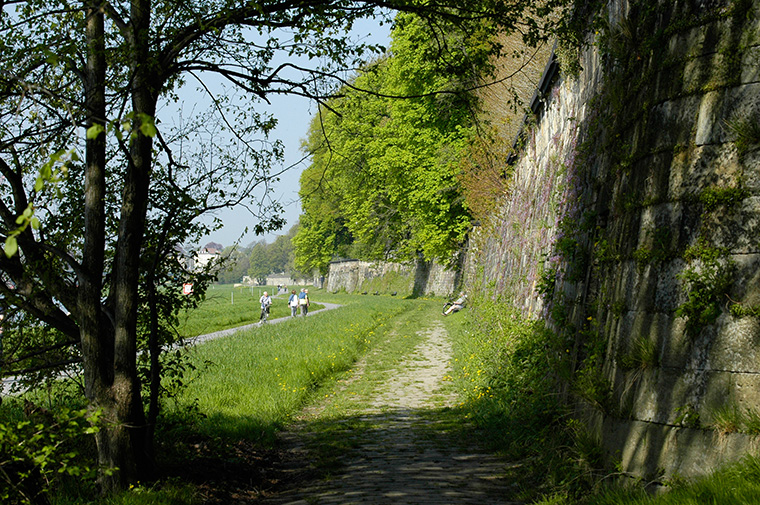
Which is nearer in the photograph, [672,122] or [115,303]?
[672,122]

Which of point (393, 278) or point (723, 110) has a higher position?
point (723, 110)

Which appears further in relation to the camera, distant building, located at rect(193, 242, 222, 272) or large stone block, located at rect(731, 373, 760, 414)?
distant building, located at rect(193, 242, 222, 272)

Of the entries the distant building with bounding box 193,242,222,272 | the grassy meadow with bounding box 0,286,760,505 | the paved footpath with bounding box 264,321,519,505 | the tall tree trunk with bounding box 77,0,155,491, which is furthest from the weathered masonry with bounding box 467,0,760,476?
the tall tree trunk with bounding box 77,0,155,491

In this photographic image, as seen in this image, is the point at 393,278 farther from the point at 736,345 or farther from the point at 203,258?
the point at 736,345

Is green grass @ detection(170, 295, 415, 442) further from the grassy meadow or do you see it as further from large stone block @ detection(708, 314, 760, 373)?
large stone block @ detection(708, 314, 760, 373)

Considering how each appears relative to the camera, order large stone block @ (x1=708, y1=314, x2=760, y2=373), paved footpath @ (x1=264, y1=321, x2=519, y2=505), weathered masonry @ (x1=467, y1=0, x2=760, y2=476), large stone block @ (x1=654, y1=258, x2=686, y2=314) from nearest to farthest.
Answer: large stone block @ (x1=708, y1=314, x2=760, y2=373) → weathered masonry @ (x1=467, y1=0, x2=760, y2=476) → large stone block @ (x1=654, y1=258, x2=686, y2=314) → paved footpath @ (x1=264, y1=321, x2=519, y2=505)

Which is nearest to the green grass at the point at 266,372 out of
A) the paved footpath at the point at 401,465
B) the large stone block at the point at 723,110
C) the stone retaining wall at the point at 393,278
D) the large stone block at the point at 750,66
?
the paved footpath at the point at 401,465

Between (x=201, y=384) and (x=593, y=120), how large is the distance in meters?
7.86

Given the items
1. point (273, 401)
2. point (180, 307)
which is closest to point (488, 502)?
point (180, 307)

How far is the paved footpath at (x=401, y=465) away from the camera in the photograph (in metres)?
6.13

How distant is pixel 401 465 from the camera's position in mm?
7371

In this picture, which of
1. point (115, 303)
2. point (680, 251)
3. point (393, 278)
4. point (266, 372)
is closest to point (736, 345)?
point (680, 251)

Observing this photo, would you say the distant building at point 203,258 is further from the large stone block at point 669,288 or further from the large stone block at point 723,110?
the large stone block at point 723,110

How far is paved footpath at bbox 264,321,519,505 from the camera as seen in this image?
6.13 meters
